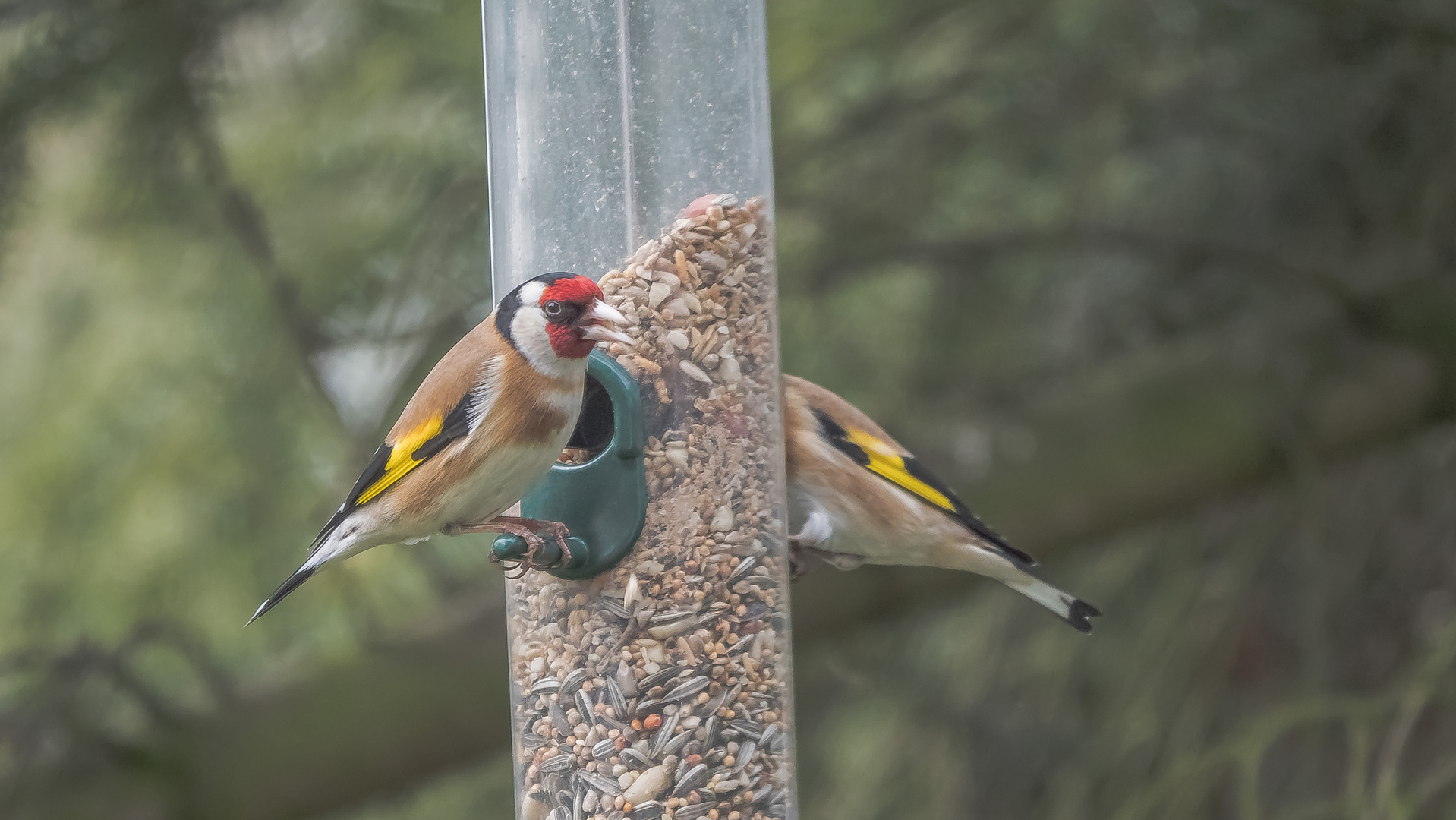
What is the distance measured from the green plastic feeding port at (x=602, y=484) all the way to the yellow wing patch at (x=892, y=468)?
2.93 ft

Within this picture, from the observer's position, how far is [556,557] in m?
2.95

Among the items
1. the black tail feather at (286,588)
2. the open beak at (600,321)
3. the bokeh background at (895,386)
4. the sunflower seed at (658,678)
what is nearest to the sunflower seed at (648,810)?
the sunflower seed at (658,678)

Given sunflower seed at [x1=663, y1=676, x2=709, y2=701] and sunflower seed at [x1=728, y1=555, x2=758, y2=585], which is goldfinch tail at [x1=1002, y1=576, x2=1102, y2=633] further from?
sunflower seed at [x1=663, y1=676, x2=709, y2=701]

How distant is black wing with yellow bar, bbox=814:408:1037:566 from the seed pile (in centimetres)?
50

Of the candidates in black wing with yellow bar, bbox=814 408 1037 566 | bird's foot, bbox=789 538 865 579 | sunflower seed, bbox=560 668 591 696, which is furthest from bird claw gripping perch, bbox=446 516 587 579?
black wing with yellow bar, bbox=814 408 1037 566

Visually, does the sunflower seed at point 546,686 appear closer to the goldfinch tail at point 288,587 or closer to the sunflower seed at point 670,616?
the sunflower seed at point 670,616

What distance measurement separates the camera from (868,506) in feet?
12.5

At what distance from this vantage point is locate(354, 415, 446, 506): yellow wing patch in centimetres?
311

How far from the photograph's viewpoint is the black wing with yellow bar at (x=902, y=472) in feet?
→ 12.6

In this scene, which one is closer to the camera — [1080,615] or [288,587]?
[288,587]

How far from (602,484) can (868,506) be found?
94cm

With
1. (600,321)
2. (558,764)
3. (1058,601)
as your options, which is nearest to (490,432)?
(600,321)

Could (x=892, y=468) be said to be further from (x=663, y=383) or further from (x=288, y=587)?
(x=288, y=587)

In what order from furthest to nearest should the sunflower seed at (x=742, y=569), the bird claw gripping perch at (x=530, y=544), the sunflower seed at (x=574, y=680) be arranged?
the sunflower seed at (x=742, y=569) → the sunflower seed at (x=574, y=680) → the bird claw gripping perch at (x=530, y=544)
